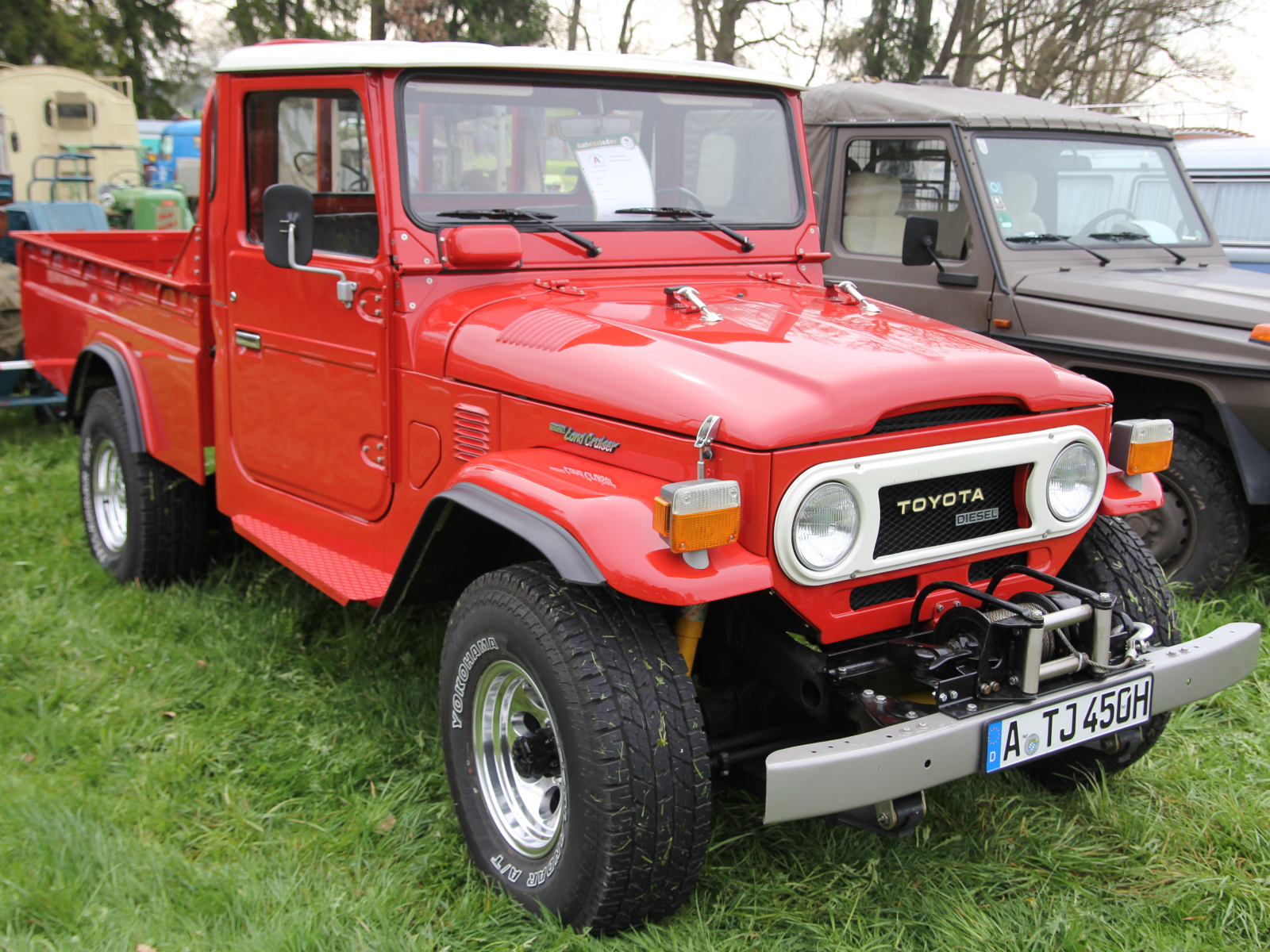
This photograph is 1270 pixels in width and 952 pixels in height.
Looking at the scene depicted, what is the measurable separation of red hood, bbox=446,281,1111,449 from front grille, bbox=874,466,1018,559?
7.8 inches

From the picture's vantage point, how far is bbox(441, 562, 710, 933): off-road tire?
7.59 ft

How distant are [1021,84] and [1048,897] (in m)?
18.5

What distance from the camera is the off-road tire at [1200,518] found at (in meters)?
4.46

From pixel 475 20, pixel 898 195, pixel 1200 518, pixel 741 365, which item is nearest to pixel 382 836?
pixel 741 365

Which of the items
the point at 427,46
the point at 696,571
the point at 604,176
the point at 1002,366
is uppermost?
the point at 427,46

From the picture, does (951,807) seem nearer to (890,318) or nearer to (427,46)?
(890,318)

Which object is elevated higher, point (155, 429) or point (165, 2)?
point (165, 2)

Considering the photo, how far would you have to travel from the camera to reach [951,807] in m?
3.12

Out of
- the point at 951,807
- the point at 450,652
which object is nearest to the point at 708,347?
the point at 450,652

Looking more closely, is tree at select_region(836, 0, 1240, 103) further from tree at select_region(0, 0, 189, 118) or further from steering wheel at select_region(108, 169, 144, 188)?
tree at select_region(0, 0, 189, 118)

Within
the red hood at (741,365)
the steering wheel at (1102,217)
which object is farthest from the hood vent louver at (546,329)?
the steering wheel at (1102,217)

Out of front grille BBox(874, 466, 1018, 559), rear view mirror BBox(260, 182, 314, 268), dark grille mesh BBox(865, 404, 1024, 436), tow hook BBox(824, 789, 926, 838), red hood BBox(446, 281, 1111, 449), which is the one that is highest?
rear view mirror BBox(260, 182, 314, 268)

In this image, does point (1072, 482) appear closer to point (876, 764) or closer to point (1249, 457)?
point (876, 764)

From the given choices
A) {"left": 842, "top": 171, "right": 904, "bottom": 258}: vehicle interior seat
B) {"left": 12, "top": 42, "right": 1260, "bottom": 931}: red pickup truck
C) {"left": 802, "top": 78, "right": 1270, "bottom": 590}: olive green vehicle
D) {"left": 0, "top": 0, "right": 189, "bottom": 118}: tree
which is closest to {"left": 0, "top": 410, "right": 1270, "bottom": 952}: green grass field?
{"left": 12, "top": 42, "right": 1260, "bottom": 931}: red pickup truck
